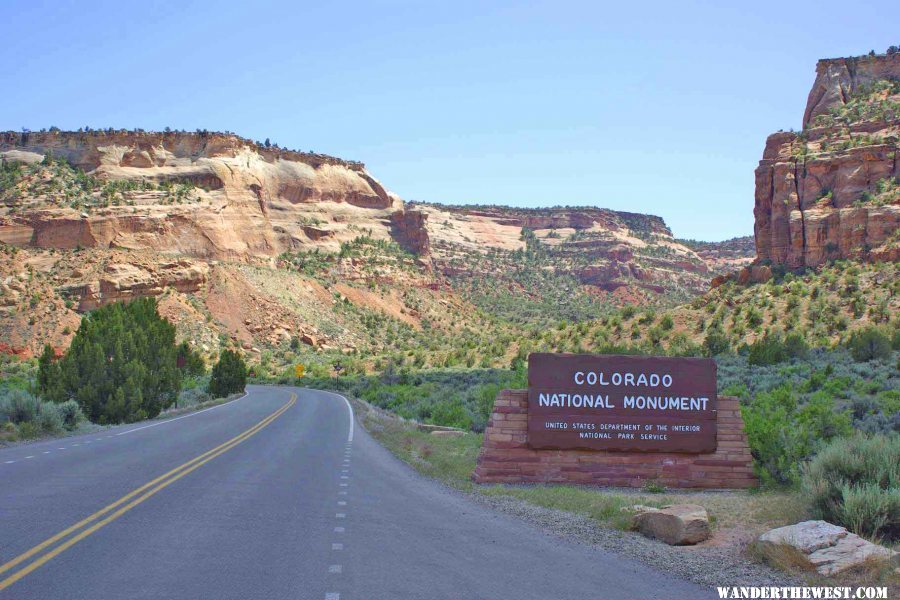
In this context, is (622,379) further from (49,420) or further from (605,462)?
(49,420)

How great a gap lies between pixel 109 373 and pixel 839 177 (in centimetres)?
5163

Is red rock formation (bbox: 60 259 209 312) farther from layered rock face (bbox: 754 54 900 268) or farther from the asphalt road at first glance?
the asphalt road

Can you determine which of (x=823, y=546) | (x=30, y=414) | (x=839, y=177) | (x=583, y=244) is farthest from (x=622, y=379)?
(x=583, y=244)

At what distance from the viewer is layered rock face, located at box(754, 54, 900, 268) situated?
2217 inches

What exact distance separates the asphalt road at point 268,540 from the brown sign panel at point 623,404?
2200 millimetres

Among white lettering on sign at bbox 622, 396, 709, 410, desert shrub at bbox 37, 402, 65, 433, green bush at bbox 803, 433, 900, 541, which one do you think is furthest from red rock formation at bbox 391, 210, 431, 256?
green bush at bbox 803, 433, 900, 541

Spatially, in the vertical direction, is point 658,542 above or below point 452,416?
above

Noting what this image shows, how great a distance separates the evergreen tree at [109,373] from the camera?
31141mm

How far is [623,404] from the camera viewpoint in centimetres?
1395

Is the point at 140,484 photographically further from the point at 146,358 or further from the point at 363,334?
the point at 363,334

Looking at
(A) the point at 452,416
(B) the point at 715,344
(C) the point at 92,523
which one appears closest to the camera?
(C) the point at 92,523

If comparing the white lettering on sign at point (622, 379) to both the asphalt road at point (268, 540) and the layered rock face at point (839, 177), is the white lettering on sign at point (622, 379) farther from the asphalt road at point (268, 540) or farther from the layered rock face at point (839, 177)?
the layered rock face at point (839, 177)

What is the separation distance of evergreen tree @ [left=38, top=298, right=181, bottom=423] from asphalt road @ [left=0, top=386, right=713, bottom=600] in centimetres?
1560

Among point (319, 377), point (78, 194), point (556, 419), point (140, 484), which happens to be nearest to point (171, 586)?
point (140, 484)
